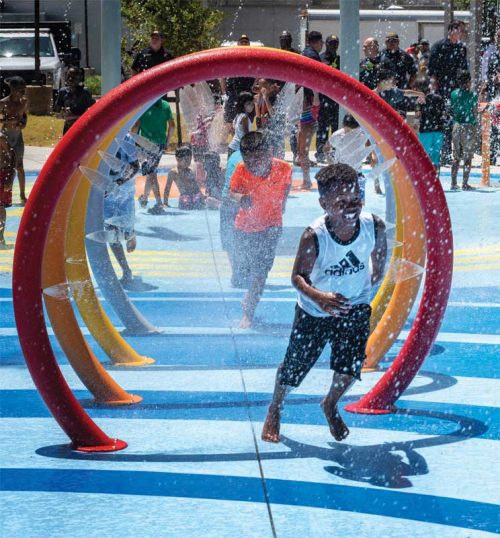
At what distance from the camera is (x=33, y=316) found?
5.24 metres

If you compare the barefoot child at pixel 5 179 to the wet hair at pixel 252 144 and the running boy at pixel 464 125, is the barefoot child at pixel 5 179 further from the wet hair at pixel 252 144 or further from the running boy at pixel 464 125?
the running boy at pixel 464 125

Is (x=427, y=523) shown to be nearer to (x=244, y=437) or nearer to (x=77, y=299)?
(x=244, y=437)

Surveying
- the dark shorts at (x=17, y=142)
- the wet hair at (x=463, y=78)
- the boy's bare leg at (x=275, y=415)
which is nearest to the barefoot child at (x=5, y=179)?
the dark shorts at (x=17, y=142)

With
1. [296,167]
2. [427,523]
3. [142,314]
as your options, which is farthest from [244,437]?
[296,167]

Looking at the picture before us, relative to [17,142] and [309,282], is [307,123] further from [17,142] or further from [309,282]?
[309,282]

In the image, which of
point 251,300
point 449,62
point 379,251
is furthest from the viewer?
point 449,62

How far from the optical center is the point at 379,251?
542 centimetres

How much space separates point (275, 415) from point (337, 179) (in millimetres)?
1180

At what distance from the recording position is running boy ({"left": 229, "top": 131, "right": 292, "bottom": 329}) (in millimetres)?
7855

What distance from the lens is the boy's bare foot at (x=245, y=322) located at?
8.09 metres

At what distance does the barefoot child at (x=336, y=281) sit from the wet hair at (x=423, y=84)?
38.2 feet

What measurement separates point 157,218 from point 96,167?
22.8 feet

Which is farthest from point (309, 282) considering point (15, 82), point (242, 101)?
point (15, 82)

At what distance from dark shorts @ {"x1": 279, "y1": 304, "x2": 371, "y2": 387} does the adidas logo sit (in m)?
0.17
